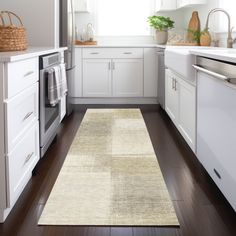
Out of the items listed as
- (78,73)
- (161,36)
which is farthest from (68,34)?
(161,36)

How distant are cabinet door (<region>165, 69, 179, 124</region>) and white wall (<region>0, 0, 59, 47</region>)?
1.29 meters

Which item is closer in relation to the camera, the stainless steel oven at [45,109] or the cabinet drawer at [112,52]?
the stainless steel oven at [45,109]

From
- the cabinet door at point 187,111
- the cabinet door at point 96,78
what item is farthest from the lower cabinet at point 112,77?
the cabinet door at point 187,111

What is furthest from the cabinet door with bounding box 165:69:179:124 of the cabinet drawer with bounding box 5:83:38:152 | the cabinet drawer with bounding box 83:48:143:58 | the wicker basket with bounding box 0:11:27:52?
the wicker basket with bounding box 0:11:27:52

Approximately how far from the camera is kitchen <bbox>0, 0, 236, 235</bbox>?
6.34 ft

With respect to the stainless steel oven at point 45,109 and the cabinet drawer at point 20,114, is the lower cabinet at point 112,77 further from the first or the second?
the cabinet drawer at point 20,114

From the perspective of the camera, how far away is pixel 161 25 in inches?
228

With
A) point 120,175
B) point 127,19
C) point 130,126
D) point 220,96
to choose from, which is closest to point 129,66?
point 127,19

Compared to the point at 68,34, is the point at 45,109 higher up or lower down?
lower down

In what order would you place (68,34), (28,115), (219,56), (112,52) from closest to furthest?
(219,56) → (28,115) → (68,34) → (112,52)

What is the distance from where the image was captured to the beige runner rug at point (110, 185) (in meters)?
2.00

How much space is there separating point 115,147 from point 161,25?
2964 mm

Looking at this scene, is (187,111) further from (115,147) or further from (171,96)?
(171,96)

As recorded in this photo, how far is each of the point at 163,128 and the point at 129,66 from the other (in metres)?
1.71
